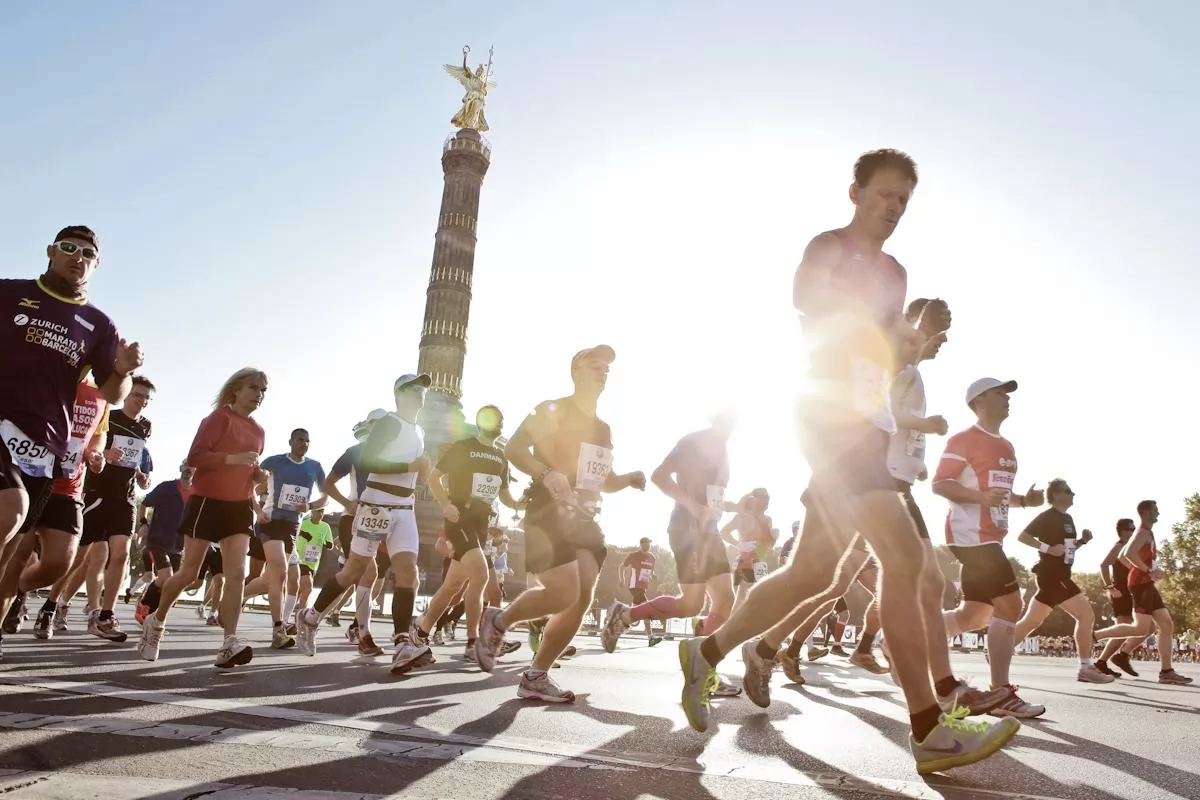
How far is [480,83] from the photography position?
50875 mm

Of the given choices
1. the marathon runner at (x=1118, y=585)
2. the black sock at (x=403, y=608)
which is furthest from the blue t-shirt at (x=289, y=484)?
the marathon runner at (x=1118, y=585)

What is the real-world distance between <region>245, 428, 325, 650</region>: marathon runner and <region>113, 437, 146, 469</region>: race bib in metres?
1.00

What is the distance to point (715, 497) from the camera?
19.9 feet

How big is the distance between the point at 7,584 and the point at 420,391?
2.82 m

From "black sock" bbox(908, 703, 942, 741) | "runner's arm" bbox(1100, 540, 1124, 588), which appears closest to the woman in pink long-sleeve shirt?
"black sock" bbox(908, 703, 942, 741)

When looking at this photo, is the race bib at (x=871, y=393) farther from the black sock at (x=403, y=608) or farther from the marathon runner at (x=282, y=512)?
the marathon runner at (x=282, y=512)

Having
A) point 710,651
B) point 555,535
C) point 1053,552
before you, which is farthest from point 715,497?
point 710,651

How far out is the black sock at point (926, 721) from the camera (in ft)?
8.36

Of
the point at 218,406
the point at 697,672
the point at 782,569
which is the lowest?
the point at 697,672

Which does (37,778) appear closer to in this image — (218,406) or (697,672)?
(697,672)

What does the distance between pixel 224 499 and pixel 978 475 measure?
4477mm

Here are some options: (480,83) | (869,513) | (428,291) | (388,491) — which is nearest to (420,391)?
(388,491)

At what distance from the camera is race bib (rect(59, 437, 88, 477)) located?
12.1 ft

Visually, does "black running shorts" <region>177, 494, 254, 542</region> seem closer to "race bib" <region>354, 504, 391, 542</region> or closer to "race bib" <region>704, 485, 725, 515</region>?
"race bib" <region>354, 504, 391, 542</region>
